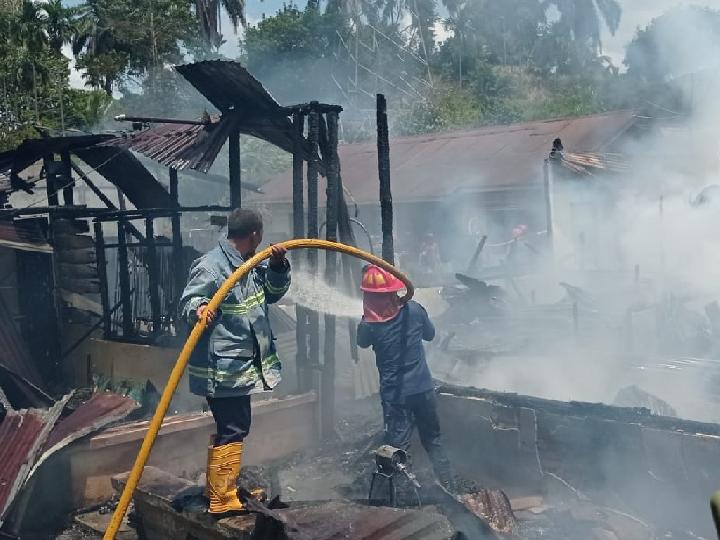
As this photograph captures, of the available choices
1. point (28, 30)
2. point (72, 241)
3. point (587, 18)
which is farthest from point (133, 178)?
point (587, 18)

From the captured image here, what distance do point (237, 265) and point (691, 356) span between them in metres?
7.75

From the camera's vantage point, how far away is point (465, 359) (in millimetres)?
9828

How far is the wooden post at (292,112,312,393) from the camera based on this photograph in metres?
7.66

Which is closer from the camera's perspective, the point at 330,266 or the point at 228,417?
the point at 228,417

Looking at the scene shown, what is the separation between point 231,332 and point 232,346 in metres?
0.09

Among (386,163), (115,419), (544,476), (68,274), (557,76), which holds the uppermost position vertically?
(557,76)

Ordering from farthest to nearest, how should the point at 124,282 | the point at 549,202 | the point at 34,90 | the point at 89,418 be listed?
the point at 34,90 → the point at 549,202 → the point at 124,282 → the point at 89,418

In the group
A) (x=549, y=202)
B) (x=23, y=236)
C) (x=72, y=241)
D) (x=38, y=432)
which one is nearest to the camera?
(x=38, y=432)

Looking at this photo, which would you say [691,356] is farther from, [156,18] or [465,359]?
[156,18]

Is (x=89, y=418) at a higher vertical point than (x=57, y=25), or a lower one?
lower

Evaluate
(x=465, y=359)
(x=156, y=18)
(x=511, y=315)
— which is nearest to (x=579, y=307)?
(x=511, y=315)

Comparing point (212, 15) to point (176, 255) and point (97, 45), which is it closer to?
point (97, 45)

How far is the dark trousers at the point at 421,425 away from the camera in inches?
245

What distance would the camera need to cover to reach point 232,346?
14.5 ft
